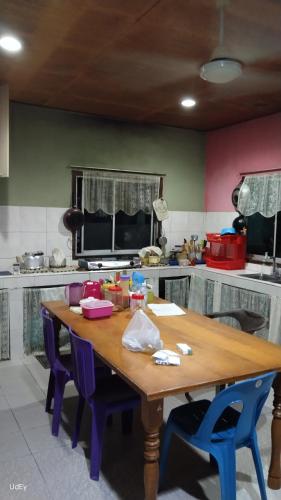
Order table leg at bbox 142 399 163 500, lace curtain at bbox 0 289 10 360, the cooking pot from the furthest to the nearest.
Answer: the cooking pot → lace curtain at bbox 0 289 10 360 → table leg at bbox 142 399 163 500

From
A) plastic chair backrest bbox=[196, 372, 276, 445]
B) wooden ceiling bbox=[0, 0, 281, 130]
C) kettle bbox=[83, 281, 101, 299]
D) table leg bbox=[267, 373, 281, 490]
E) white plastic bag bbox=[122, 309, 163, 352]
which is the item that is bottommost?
table leg bbox=[267, 373, 281, 490]

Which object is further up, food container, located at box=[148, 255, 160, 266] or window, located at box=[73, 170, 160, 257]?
window, located at box=[73, 170, 160, 257]

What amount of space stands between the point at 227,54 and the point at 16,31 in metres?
1.33

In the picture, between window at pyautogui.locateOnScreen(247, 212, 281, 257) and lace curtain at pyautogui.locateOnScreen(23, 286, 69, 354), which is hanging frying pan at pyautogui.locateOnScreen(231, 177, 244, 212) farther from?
lace curtain at pyautogui.locateOnScreen(23, 286, 69, 354)

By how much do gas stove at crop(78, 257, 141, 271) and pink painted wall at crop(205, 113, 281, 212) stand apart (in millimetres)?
1372

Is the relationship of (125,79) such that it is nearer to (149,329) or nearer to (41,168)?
(41,168)

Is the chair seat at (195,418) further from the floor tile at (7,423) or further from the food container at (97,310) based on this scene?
the floor tile at (7,423)

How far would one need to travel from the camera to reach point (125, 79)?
3.24 meters

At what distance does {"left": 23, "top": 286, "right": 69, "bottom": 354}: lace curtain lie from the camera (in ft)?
12.5

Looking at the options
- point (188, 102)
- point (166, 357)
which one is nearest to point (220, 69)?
point (188, 102)

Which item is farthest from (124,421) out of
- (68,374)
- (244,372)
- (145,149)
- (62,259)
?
(145,149)

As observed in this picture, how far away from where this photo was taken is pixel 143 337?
205 centimetres

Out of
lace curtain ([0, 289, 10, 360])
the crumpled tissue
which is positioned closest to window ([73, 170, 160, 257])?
lace curtain ([0, 289, 10, 360])

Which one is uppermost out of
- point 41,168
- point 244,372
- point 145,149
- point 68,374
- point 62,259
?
point 145,149
